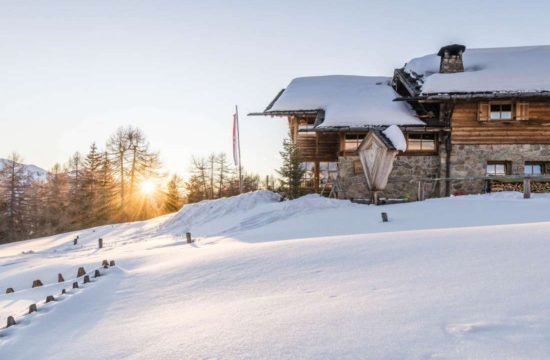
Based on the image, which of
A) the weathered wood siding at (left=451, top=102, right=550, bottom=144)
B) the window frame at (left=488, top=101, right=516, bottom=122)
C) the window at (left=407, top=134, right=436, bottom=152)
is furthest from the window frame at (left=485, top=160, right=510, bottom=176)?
the window at (left=407, top=134, right=436, bottom=152)

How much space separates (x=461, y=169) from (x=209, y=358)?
57.2 ft

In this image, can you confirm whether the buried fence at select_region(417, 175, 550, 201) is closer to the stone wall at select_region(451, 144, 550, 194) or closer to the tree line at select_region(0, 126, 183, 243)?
the stone wall at select_region(451, 144, 550, 194)

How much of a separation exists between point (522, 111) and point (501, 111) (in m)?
0.82

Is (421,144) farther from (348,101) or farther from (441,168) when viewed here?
(348,101)

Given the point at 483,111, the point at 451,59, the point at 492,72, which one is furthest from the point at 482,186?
the point at 451,59

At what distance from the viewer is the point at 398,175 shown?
1780cm

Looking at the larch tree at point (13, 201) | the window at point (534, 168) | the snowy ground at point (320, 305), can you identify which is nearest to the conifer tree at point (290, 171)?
the window at point (534, 168)

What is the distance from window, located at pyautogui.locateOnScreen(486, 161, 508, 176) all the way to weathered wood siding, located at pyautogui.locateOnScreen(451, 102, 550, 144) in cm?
108

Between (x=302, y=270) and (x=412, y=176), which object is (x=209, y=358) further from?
(x=412, y=176)

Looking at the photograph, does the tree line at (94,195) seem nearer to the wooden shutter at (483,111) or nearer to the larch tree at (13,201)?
the larch tree at (13,201)

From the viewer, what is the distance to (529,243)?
181 inches

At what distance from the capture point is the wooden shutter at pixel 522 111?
1675 centimetres

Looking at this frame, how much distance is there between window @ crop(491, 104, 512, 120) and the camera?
1712 centimetres

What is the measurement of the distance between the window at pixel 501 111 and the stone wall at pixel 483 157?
1363 millimetres
